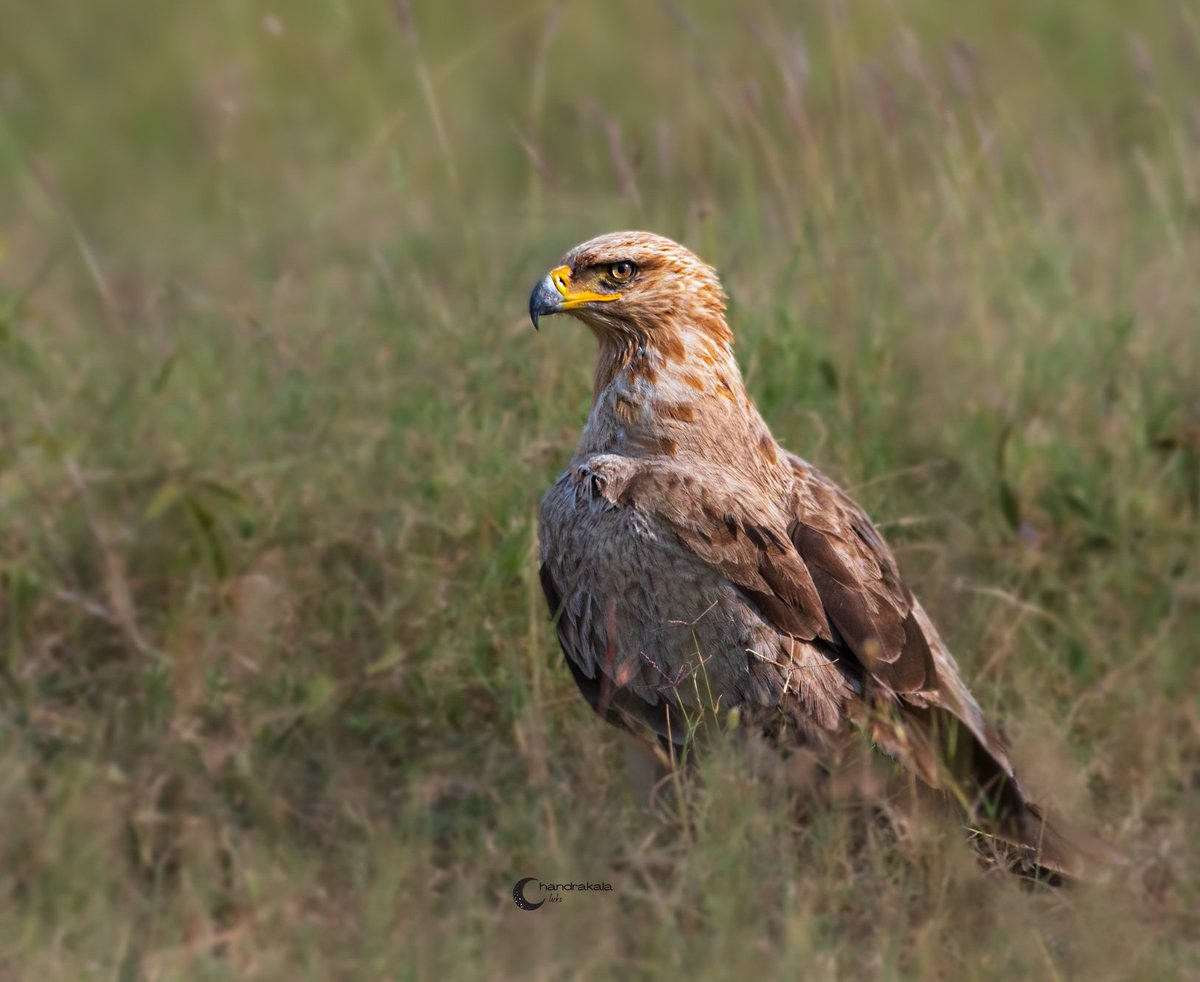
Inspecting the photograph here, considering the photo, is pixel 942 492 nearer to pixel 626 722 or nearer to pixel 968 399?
pixel 968 399

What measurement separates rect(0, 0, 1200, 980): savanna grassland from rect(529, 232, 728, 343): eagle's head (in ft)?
2.06

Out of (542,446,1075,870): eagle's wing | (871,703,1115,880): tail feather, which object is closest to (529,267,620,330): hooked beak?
(542,446,1075,870): eagle's wing

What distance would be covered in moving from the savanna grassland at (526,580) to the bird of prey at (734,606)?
0.56 ft

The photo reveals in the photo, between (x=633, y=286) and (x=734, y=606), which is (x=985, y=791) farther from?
(x=633, y=286)

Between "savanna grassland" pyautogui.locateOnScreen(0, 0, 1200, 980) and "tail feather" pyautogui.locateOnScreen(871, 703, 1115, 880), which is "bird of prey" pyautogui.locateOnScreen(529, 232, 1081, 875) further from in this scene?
"savanna grassland" pyautogui.locateOnScreen(0, 0, 1200, 980)

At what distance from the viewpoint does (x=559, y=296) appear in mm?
3963

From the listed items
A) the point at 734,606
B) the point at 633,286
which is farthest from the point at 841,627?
the point at 633,286

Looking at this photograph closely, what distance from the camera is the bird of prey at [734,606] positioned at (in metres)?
3.61

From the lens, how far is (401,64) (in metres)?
8.58

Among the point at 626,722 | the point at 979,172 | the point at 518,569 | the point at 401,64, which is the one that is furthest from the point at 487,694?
the point at 401,64

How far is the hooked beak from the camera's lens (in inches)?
155

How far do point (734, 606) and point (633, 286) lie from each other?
821mm

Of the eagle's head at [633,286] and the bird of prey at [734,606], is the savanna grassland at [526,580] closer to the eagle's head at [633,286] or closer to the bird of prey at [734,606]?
the bird of prey at [734,606]

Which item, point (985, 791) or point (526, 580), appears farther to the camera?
point (526, 580)
